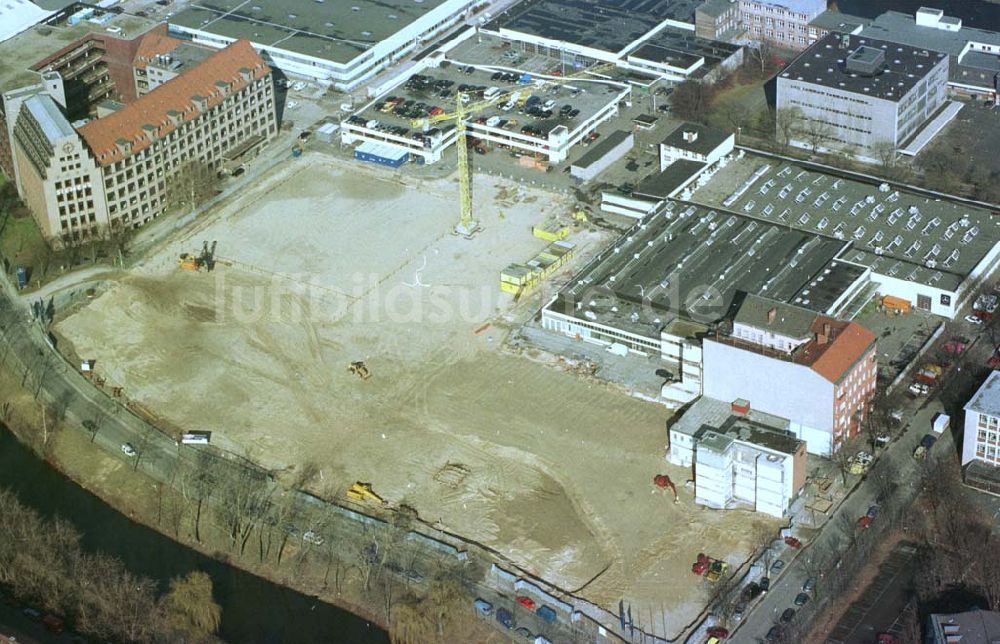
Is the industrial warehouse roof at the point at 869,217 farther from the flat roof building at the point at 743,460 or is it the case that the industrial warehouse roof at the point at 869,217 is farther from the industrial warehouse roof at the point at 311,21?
the industrial warehouse roof at the point at 311,21

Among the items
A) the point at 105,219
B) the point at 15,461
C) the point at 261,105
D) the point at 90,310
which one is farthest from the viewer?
the point at 261,105

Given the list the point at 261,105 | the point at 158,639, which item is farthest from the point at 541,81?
the point at 158,639

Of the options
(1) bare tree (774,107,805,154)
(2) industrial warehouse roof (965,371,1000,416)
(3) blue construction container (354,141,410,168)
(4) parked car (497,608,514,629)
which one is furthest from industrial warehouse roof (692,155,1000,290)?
(4) parked car (497,608,514,629)

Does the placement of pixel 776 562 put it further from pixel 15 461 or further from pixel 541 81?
pixel 541 81

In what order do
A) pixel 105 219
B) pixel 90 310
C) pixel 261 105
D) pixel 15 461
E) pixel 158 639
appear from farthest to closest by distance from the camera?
1. pixel 261 105
2. pixel 105 219
3. pixel 90 310
4. pixel 15 461
5. pixel 158 639

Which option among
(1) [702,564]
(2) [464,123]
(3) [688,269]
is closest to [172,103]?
(2) [464,123]

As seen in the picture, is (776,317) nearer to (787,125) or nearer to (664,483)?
(664,483)

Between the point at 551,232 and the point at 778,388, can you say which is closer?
the point at 778,388
